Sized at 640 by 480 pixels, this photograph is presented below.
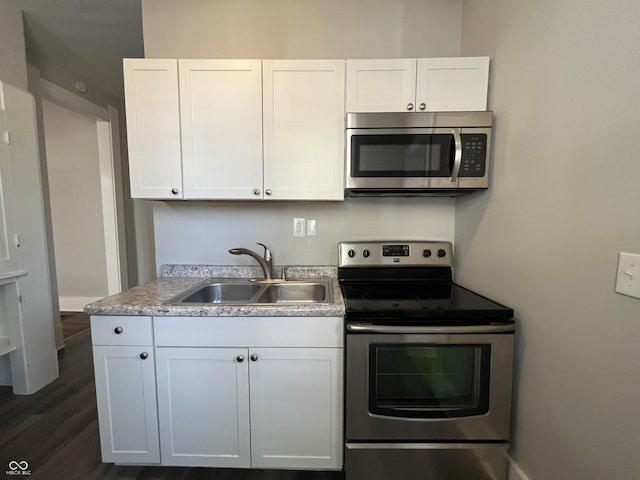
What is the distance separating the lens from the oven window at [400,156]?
139 cm

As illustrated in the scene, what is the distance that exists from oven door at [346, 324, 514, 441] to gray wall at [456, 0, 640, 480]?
142 millimetres

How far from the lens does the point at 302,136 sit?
149 centimetres

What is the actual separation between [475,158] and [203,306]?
1557mm

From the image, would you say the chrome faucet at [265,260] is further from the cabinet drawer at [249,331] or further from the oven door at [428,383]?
the oven door at [428,383]

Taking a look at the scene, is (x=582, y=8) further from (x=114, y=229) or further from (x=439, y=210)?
(x=114, y=229)

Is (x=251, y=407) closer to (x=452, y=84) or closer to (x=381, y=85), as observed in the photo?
(x=381, y=85)

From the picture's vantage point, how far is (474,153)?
1355mm

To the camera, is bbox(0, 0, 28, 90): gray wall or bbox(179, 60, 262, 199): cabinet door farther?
bbox(0, 0, 28, 90): gray wall

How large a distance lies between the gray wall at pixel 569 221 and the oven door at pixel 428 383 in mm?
142

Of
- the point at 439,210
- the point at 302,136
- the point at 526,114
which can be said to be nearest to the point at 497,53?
the point at 526,114

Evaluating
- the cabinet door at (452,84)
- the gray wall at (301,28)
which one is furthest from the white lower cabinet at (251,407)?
the gray wall at (301,28)

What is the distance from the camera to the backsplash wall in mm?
1811

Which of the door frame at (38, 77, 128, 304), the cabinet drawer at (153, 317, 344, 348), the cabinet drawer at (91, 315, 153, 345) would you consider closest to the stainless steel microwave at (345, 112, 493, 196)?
the cabinet drawer at (153, 317, 344, 348)

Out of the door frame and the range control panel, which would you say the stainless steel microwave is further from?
the door frame
